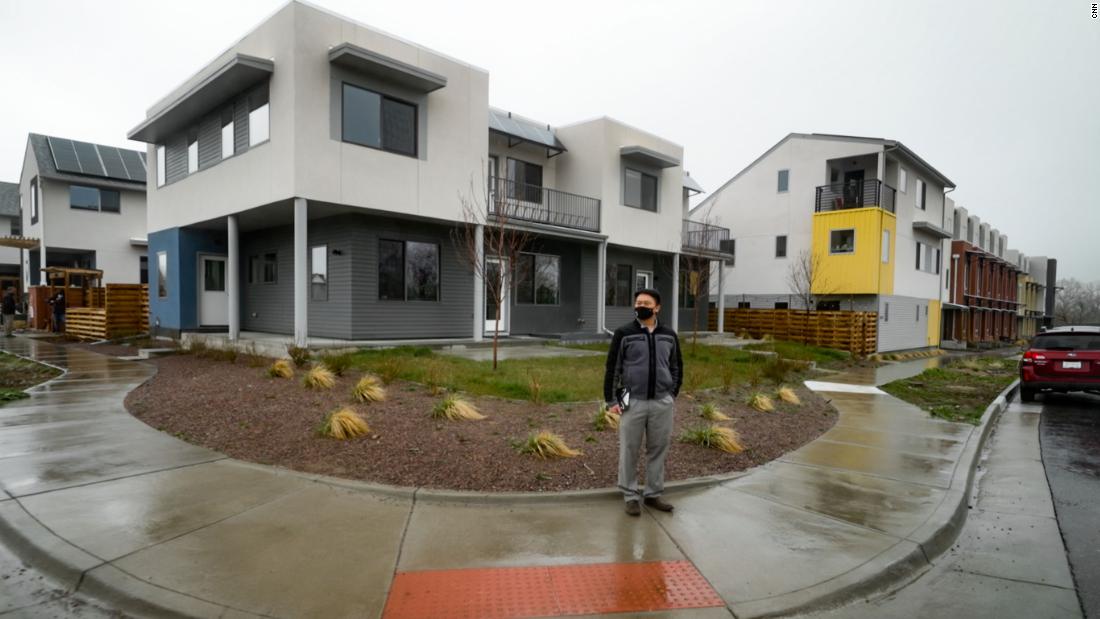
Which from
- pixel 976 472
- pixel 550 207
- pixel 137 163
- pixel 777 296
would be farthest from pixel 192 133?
pixel 777 296

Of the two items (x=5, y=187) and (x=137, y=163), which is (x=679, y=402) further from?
(x=5, y=187)

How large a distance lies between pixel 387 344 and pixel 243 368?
3396 mm

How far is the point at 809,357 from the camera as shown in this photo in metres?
19.2

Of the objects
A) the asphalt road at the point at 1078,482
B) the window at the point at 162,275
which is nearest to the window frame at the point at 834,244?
the asphalt road at the point at 1078,482

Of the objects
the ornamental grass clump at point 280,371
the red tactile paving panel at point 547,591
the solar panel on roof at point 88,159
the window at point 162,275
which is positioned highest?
the solar panel on roof at point 88,159

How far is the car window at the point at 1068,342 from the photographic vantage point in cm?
1184

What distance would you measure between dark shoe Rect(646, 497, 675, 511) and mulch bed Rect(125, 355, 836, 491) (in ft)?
1.62

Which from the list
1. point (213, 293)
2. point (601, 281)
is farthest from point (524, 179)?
point (213, 293)

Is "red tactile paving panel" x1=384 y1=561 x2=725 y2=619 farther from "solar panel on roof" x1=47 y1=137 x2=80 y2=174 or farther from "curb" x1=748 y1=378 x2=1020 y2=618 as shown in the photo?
"solar panel on roof" x1=47 y1=137 x2=80 y2=174

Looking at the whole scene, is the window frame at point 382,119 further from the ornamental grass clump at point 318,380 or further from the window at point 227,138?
the ornamental grass clump at point 318,380

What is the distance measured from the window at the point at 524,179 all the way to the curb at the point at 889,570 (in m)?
15.7

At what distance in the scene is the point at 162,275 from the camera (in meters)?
18.9

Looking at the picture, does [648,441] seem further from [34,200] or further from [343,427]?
[34,200]

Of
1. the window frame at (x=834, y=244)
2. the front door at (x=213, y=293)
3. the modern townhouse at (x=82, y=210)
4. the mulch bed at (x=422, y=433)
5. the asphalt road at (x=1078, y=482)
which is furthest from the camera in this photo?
the modern townhouse at (x=82, y=210)
